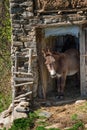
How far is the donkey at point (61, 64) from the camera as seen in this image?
43.7 feet

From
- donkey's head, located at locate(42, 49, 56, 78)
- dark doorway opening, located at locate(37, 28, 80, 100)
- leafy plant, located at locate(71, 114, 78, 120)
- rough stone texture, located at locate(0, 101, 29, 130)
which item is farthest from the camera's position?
dark doorway opening, located at locate(37, 28, 80, 100)

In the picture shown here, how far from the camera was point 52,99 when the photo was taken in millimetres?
13906

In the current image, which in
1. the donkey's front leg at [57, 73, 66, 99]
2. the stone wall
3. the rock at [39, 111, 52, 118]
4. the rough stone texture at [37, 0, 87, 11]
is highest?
the rough stone texture at [37, 0, 87, 11]

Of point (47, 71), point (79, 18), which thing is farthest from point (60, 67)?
point (79, 18)

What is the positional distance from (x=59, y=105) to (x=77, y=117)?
1292 millimetres

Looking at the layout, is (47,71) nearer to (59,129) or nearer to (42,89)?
(42,89)

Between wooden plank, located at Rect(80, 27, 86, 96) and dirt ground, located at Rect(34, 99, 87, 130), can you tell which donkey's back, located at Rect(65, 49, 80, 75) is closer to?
wooden plank, located at Rect(80, 27, 86, 96)

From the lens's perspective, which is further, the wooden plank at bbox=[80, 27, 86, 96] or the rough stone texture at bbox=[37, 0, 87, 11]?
the wooden plank at bbox=[80, 27, 86, 96]

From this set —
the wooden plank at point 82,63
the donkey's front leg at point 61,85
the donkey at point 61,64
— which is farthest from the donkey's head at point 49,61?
the wooden plank at point 82,63

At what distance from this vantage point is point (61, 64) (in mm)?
13883

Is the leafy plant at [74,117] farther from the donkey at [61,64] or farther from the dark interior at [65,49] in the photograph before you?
the dark interior at [65,49]

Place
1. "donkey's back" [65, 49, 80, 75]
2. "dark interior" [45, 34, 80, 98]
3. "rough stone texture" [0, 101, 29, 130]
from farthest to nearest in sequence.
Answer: "dark interior" [45, 34, 80, 98] → "donkey's back" [65, 49, 80, 75] → "rough stone texture" [0, 101, 29, 130]

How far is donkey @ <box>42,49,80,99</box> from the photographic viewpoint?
43.7 ft

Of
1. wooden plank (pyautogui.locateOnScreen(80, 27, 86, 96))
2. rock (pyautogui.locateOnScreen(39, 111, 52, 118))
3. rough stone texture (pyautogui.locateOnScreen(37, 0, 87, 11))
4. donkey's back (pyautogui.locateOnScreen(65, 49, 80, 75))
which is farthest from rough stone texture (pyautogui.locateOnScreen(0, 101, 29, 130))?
rough stone texture (pyautogui.locateOnScreen(37, 0, 87, 11))
